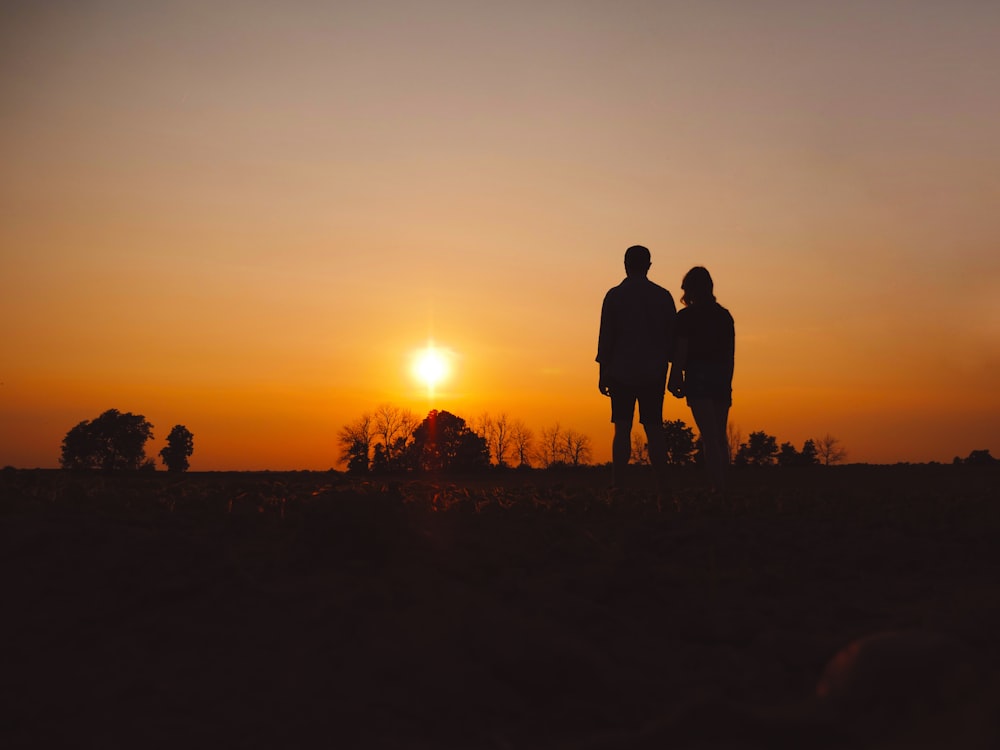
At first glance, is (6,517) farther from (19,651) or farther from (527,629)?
(527,629)

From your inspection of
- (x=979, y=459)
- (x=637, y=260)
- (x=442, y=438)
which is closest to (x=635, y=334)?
(x=637, y=260)

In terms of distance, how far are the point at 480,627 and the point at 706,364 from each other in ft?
19.0

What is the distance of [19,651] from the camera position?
3.09 m

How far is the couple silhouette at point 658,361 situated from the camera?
8.32 metres

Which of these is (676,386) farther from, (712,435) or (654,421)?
(712,435)

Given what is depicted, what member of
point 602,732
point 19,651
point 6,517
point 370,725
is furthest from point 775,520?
point 6,517

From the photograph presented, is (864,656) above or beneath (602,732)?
above

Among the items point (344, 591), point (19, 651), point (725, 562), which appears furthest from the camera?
point (725, 562)

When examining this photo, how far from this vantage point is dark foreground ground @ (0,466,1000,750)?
2.52 m

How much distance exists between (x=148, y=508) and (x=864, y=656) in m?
4.75

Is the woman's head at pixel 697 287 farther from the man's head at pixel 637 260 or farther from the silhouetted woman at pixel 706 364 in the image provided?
the man's head at pixel 637 260

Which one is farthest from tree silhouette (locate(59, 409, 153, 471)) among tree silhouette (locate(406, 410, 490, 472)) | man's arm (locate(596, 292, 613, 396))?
man's arm (locate(596, 292, 613, 396))

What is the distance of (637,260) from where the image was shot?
28.7 ft

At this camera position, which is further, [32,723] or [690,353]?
[690,353]
